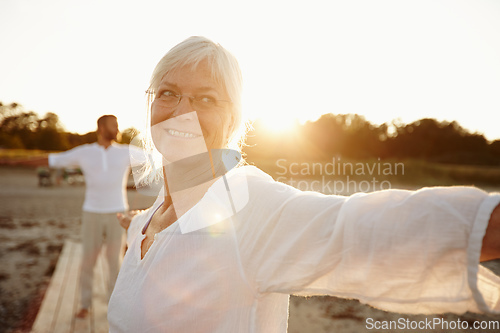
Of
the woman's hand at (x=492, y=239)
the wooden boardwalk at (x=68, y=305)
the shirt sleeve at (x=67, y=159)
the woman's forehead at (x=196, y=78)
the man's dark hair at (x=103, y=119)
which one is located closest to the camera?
the woman's hand at (x=492, y=239)

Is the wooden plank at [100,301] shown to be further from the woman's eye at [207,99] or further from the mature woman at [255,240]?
the woman's eye at [207,99]

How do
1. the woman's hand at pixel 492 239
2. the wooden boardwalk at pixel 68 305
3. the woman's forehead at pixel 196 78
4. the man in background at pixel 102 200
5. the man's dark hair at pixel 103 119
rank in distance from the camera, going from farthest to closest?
the man's dark hair at pixel 103 119
the man in background at pixel 102 200
the wooden boardwalk at pixel 68 305
the woman's forehead at pixel 196 78
the woman's hand at pixel 492 239

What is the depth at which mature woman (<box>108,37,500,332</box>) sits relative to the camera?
66 centimetres

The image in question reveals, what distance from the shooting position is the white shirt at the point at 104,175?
4488mm

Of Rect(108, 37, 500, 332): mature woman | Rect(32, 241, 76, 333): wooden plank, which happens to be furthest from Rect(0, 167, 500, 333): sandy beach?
Rect(108, 37, 500, 332): mature woman

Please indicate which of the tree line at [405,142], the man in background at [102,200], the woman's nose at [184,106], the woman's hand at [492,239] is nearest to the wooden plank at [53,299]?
Result: the man in background at [102,200]

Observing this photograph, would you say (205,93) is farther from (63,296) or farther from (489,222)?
(63,296)

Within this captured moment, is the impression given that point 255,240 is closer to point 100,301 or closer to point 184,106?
point 184,106

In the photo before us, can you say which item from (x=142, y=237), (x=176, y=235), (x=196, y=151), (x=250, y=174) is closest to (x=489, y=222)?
(x=250, y=174)

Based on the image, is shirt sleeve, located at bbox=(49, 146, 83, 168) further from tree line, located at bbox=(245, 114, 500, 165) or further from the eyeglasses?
tree line, located at bbox=(245, 114, 500, 165)

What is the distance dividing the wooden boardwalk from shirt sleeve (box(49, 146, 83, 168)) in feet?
6.15

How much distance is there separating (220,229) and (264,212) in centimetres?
14

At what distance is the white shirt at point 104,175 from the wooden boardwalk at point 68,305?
1336 millimetres

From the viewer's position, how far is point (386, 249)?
70 cm
